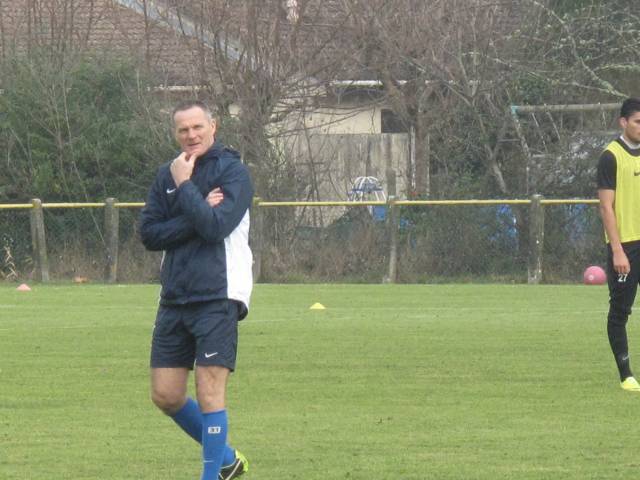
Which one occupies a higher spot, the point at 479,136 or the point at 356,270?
the point at 479,136

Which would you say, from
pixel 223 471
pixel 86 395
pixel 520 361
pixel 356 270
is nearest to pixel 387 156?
pixel 356 270

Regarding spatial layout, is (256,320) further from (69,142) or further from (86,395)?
(69,142)

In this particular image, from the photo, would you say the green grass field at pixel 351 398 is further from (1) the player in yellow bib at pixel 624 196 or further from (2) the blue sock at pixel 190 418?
(1) the player in yellow bib at pixel 624 196

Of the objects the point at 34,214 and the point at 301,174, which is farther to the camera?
the point at 301,174

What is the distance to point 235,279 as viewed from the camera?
23.4 feet

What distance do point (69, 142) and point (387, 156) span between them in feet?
20.2

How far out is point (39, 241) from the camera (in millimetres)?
25625

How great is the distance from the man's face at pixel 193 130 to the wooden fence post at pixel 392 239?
59.1 ft

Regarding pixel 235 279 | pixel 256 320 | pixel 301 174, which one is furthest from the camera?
pixel 301 174

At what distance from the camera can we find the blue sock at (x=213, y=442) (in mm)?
7074

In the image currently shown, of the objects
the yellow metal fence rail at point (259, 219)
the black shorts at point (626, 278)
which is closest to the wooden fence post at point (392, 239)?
the yellow metal fence rail at point (259, 219)

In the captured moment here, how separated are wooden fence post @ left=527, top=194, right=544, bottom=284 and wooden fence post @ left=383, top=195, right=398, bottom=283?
7.13 ft

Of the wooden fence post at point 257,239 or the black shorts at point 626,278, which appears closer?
the black shorts at point 626,278

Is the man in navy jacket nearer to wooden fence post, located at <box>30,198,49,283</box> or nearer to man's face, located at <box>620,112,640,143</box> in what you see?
man's face, located at <box>620,112,640,143</box>
